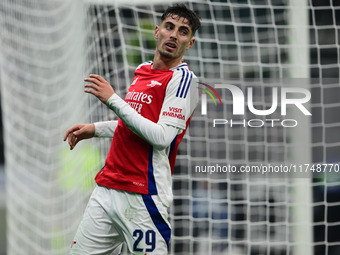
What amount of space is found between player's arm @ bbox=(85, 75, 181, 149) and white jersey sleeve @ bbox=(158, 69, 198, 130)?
0.15ft

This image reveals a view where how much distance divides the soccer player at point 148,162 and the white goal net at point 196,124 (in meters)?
1.54

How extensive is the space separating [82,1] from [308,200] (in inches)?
86.3

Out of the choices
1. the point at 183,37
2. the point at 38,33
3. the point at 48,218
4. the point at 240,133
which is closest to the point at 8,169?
the point at 48,218

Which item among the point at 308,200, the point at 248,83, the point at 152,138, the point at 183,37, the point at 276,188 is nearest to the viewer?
the point at 152,138

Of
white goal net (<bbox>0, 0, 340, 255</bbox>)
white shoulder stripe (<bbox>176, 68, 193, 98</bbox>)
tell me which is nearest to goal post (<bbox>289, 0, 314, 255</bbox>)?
white goal net (<bbox>0, 0, 340, 255</bbox>)

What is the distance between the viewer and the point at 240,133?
6266 millimetres

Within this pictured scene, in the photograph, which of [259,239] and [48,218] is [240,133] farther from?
[48,218]

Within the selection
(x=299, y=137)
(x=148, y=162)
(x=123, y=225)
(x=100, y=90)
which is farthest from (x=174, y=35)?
(x=299, y=137)

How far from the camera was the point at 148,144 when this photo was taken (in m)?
2.81

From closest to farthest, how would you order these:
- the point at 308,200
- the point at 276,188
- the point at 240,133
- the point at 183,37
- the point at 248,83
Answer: the point at 183,37
the point at 308,200
the point at 248,83
the point at 276,188
the point at 240,133

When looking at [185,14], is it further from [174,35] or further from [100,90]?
[100,90]

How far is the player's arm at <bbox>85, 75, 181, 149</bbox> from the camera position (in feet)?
8.64

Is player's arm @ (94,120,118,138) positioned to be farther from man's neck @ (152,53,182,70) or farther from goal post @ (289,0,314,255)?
goal post @ (289,0,314,255)

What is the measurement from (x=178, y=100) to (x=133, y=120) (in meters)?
0.24
